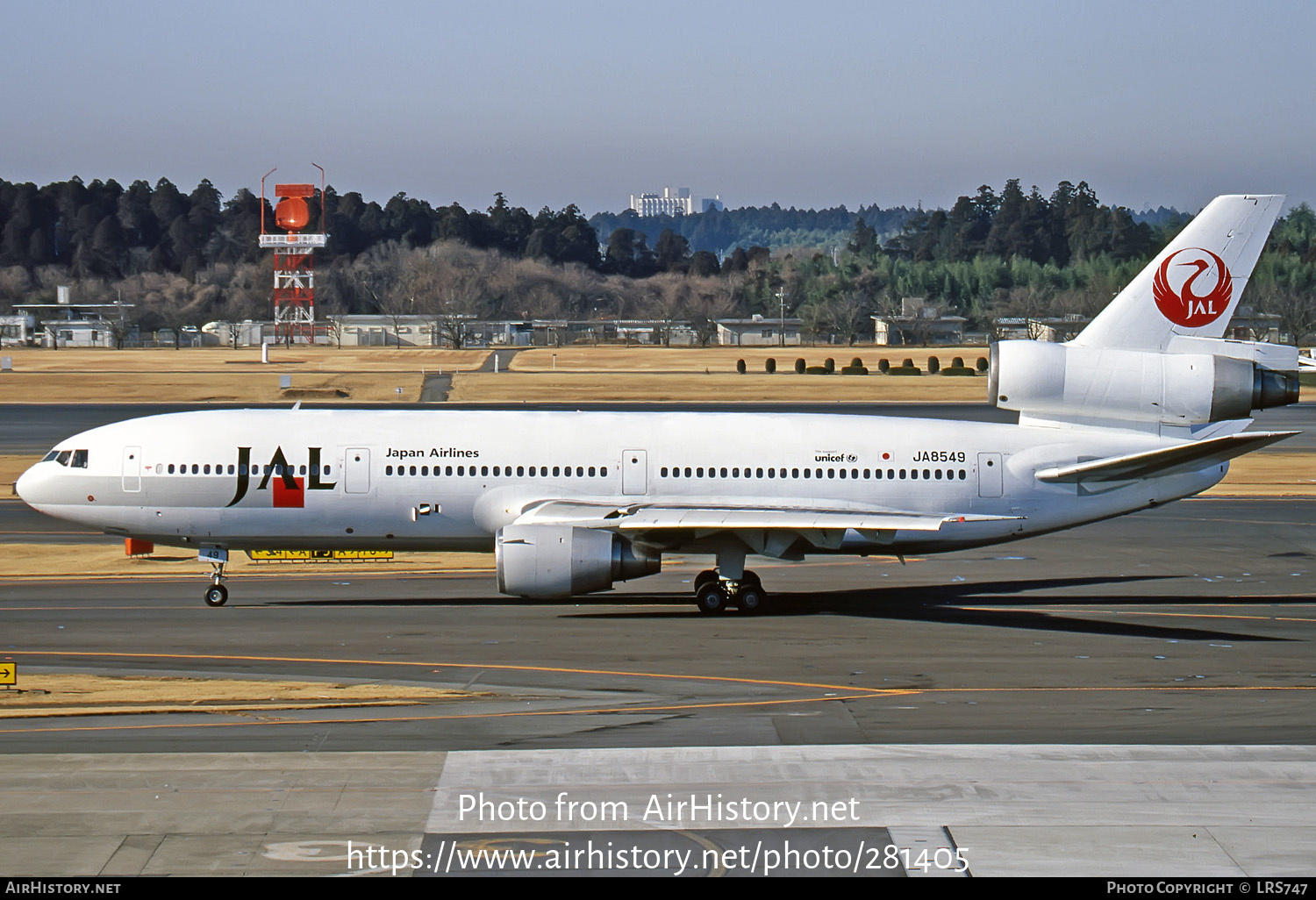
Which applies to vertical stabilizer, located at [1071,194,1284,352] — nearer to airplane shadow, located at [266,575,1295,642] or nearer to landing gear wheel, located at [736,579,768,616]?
airplane shadow, located at [266,575,1295,642]

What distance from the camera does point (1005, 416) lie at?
296ft

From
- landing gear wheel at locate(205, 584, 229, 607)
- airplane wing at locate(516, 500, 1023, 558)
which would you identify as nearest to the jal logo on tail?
airplane wing at locate(516, 500, 1023, 558)

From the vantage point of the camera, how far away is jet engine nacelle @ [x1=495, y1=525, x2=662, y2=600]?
3150 centimetres

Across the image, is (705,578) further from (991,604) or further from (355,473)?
(355,473)

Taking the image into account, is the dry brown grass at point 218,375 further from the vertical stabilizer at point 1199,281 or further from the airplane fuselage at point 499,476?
the vertical stabilizer at point 1199,281

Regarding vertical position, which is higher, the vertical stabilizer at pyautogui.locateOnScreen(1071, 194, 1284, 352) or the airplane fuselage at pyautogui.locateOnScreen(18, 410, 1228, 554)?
the vertical stabilizer at pyautogui.locateOnScreen(1071, 194, 1284, 352)

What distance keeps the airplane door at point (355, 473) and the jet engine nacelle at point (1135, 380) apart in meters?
15.9

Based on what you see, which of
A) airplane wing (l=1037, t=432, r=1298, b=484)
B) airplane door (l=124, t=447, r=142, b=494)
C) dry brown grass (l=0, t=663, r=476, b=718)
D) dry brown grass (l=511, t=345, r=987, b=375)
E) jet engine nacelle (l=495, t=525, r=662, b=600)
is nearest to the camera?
dry brown grass (l=0, t=663, r=476, b=718)

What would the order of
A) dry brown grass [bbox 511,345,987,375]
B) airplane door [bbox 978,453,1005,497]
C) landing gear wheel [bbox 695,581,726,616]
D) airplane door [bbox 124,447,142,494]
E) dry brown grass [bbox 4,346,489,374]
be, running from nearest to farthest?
landing gear wheel [bbox 695,581,726,616] < airplane door [bbox 124,447,142,494] < airplane door [bbox 978,453,1005,497] < dry brown grass [bbox 4,346,489,374] < dry brown grass [bbox 511,345,987,375]

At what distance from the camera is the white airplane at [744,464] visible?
33.9 metres

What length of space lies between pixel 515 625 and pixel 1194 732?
50.4 ft

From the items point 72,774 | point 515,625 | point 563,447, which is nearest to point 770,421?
point 563,447

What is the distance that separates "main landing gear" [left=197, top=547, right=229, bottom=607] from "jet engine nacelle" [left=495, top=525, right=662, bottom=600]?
742cm
